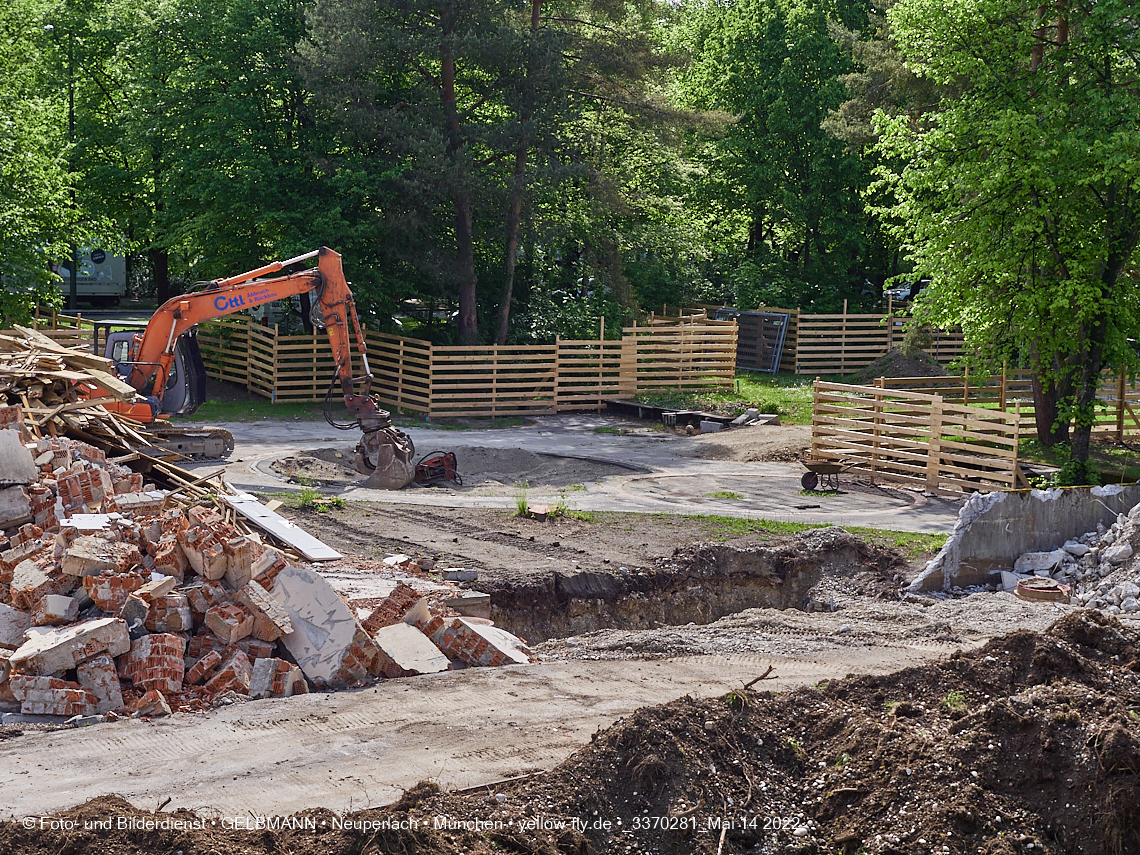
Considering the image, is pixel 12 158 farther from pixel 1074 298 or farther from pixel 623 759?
pixel 623 759

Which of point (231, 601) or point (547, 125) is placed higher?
point (547, 125)

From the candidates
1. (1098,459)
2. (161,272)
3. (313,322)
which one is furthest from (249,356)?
(1098,459)

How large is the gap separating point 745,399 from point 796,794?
2178 cm

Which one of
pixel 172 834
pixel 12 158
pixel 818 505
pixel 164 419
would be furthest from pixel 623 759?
pixel 12 158

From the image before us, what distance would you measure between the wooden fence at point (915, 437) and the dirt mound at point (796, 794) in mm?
10479

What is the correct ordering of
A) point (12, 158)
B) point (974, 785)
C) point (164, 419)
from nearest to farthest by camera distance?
point (974, 785), point (164, 419), point (12, 158)

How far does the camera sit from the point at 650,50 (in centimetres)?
2770

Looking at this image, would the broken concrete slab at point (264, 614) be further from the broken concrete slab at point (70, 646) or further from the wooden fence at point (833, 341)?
the wooden fence at point (833, 341)

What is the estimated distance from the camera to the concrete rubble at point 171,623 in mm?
8797

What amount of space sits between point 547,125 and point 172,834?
2303cm

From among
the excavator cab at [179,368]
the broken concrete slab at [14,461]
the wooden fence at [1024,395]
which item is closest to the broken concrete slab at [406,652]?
the broken concrete slab at [14,461]

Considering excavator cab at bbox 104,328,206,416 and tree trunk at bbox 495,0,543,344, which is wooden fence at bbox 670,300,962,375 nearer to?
tree trunk at bbox 495,0,543,344

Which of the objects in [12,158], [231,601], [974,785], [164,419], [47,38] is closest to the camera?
[974,785]

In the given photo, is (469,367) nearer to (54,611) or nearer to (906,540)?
(906,540)
